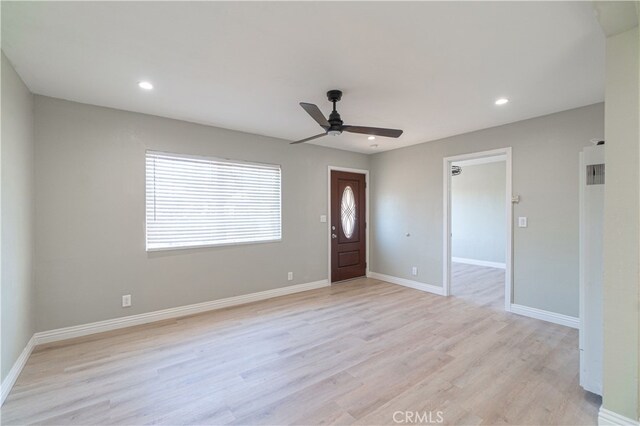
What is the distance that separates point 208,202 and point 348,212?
2.78 meters

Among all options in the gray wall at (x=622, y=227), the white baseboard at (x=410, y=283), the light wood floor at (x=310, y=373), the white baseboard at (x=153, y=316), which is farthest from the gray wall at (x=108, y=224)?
the gray wall at (x=622, y=227)

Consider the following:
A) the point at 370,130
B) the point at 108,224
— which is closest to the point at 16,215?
the point at 108,224

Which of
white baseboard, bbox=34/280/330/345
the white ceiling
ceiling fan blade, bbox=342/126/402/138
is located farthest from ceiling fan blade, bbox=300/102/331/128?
white baseboard, bbox=34/280/330/345

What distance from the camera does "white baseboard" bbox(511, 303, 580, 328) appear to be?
11.3 feet

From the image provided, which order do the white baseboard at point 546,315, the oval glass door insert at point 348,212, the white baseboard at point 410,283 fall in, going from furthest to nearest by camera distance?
1. the oval glass door insert at point 348,212
2. the white baseboard at point 410,283
3. the white baseboard at point 546,315

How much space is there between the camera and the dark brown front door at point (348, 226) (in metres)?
5.52

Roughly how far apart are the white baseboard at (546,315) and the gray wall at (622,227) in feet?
6.50

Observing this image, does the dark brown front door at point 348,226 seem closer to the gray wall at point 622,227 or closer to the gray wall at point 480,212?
the gray wall at point 480,212

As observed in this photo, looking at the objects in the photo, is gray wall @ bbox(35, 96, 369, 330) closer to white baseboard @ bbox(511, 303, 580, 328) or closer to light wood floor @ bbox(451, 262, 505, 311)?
light wood floor @ bbox(451, 262, 505, 311)

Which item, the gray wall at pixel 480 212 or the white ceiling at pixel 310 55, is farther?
the gray wall at pixel 480 212

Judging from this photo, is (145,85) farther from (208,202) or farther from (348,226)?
(348,226)

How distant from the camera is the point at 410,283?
17.2ft

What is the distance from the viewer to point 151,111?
3465 millimetres

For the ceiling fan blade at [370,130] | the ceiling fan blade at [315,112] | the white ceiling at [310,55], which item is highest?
the white ceiling at [310,55]
